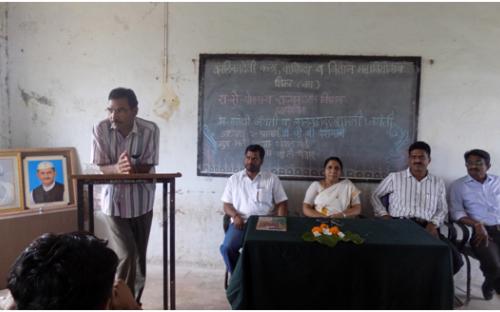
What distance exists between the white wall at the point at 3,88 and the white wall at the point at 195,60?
64mm

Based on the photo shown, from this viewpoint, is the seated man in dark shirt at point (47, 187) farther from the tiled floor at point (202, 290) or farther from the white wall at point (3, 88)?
the tiled floor at point (202, 290)

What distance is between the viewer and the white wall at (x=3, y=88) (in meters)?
3.40

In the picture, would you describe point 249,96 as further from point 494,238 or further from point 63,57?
point 494,238

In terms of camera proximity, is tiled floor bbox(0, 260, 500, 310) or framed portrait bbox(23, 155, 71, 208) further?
framed portrait bbox(23, 155, 71, 208)

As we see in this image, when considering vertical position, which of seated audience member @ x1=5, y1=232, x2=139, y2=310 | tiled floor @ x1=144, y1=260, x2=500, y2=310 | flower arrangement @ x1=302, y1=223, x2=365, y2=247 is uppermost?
seated audience member @ x1=5, y1=232, x2=139, y2=310

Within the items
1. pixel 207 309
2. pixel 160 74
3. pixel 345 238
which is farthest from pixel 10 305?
pixel 160 74

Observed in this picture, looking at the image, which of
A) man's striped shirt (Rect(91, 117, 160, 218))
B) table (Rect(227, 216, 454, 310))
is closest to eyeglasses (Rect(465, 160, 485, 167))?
table (Rect(227, 216, 454, 310))

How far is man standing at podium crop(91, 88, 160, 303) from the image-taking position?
2121 millimetres

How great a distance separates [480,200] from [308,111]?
5.46 feet

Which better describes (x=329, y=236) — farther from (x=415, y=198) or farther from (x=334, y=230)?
(x=415, y=198)

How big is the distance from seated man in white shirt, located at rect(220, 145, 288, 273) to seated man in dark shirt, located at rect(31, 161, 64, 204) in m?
1.61

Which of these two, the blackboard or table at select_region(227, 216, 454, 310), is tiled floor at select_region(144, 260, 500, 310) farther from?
the blackboard

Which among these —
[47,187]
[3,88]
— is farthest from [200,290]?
[3,88]

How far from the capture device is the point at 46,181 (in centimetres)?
322
